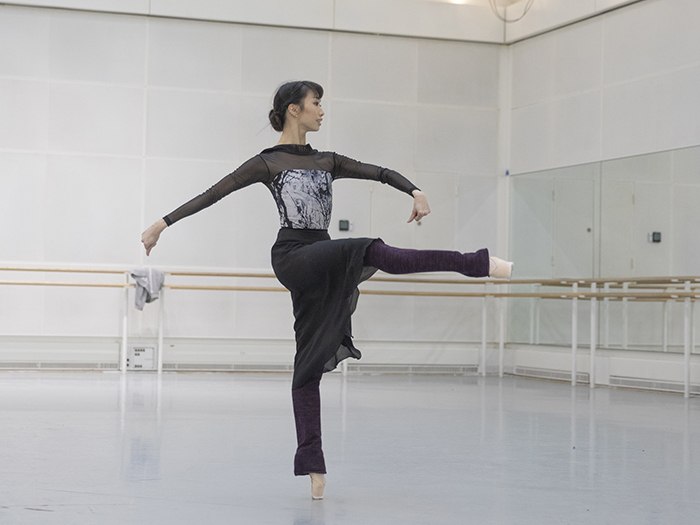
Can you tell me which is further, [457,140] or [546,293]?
[457,140]

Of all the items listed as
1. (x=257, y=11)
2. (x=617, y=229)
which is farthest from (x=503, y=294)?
(x=257, y=11)

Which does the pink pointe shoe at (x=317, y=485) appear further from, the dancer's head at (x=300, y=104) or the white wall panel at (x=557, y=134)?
the white wall panel at (x=557, y=134)

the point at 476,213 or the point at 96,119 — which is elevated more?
the point at 96,119

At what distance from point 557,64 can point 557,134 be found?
2.19 ft

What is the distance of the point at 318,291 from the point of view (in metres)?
2.58

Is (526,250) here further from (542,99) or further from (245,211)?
(245,211)

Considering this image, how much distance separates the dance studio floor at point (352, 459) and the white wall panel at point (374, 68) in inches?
140

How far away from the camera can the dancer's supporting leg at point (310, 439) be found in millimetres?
2543

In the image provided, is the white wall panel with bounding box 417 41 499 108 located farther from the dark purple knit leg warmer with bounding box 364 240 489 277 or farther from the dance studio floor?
the dark purple knit leg warmer with bounding box 364 240 489 277

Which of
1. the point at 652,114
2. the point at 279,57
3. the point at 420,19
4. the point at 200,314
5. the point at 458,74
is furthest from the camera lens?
the point at 458,74

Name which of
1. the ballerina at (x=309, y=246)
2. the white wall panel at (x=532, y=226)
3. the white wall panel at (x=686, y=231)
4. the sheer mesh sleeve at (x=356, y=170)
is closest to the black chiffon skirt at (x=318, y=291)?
the ballerina at (x=309, y=246)

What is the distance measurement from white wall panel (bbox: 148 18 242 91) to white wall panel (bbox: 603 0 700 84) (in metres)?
3.44

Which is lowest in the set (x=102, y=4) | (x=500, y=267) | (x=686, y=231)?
(x=500, y=267)

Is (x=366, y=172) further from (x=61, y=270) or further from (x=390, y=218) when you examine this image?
(x=390, y=218)
